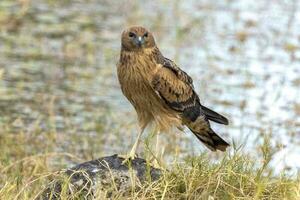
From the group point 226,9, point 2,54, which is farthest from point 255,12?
point 2,54

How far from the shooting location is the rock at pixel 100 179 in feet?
18.7

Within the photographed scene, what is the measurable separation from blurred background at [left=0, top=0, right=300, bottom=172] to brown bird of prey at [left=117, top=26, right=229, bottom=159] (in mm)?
532

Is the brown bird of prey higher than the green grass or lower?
higher

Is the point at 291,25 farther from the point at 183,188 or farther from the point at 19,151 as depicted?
the point at 183,188

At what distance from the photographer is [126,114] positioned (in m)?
9.63

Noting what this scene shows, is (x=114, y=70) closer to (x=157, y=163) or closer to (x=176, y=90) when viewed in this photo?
(x=176, y=90)

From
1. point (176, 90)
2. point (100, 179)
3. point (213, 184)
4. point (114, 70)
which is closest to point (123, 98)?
point (114, 70)

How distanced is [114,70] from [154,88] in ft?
15.2

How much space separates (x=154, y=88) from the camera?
21.0 ft

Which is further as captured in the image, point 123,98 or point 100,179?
point 123,98

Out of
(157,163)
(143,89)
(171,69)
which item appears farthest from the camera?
(171,69)

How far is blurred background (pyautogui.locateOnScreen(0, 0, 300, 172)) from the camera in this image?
876 cm

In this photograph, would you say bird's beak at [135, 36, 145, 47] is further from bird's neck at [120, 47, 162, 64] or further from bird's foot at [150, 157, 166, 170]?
bird's foot at [150, 157, 166, 170]

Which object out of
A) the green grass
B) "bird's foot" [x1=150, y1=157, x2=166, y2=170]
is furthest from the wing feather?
the green grass
